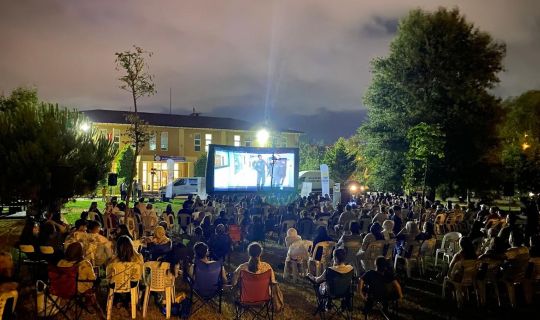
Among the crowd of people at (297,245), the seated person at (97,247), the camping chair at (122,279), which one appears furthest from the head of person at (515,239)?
the seated person at (97,247)

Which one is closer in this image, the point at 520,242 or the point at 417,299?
the point at 417,299

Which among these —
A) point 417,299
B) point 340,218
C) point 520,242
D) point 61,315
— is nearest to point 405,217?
point 340,218

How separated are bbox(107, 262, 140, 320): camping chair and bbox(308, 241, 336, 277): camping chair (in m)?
4.07

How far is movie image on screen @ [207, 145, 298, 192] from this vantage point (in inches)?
1137

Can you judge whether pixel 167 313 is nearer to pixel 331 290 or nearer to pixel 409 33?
pixel 331 290

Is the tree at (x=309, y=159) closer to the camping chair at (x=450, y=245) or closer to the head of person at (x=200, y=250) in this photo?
the camping chair at (x=450, y=245)

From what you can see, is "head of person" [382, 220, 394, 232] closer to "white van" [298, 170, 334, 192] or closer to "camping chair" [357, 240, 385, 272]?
"camping chair" [357, 240, 385, 272]

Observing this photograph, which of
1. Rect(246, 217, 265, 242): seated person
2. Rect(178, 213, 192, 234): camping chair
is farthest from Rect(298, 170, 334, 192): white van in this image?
Rect(246, 217, 265, 242): seated person

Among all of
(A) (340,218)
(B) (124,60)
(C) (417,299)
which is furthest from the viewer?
(B) (124,60)

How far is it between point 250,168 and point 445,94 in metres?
13.8

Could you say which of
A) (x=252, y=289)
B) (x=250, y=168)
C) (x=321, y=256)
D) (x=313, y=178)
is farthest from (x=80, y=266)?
(x=313, y=178)

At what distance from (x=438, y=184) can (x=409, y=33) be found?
10.6 metres

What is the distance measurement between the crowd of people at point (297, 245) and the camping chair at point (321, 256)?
2 centimetres

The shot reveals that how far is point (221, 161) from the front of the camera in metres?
28.9
